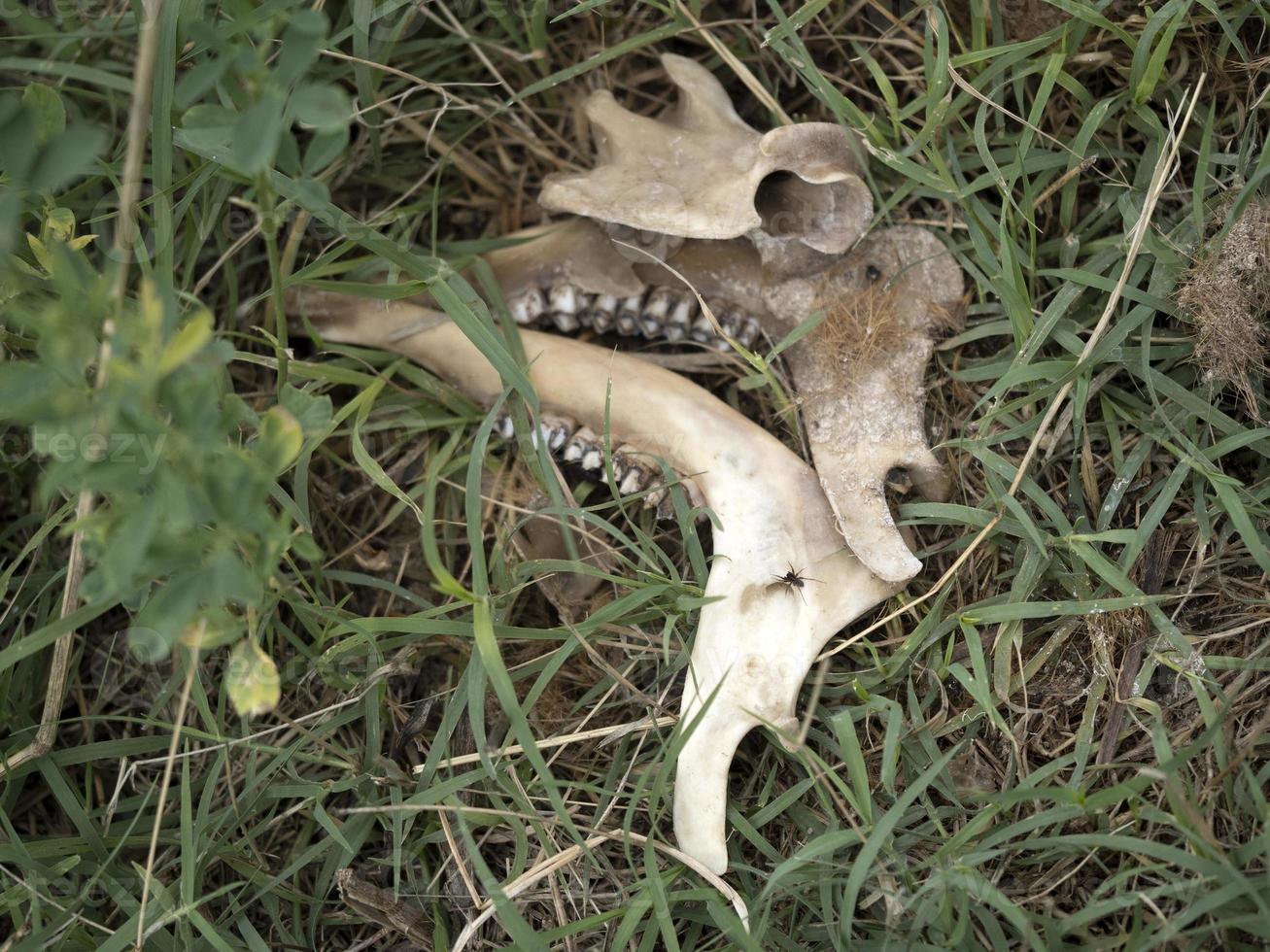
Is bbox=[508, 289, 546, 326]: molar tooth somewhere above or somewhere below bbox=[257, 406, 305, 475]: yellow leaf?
below

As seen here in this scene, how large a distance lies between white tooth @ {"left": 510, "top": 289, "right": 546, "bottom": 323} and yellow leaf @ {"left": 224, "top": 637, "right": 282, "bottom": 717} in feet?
4.04

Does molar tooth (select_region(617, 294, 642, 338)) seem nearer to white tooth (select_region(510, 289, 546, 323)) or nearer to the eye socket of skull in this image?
white tooth (select_region(510, 289, 546, 323))

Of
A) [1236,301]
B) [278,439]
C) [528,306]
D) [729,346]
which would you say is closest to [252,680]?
[278,439]

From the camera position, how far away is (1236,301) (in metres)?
2.24

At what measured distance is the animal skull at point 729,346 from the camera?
227 cm

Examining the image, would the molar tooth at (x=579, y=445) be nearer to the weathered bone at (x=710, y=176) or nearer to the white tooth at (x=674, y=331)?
the white tooth at (x=674, y=331)

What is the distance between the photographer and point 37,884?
2.26 m

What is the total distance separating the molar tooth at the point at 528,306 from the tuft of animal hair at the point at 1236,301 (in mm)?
1552

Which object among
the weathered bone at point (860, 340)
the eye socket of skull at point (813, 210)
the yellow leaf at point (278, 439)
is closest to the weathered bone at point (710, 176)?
the eye socket of skull at point (813, 210)

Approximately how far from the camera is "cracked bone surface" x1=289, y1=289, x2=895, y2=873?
2260mm

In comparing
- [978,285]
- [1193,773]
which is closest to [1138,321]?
[978,285]

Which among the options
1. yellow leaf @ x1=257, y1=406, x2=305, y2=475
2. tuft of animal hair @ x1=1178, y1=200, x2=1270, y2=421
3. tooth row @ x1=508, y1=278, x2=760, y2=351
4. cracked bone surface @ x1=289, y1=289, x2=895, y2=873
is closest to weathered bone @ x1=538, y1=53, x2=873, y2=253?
tooth row @ x1=508, y1=278, x2=760, y2=351

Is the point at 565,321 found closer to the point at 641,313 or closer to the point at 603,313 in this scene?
the point at 603,313

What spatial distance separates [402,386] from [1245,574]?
2165 mm
